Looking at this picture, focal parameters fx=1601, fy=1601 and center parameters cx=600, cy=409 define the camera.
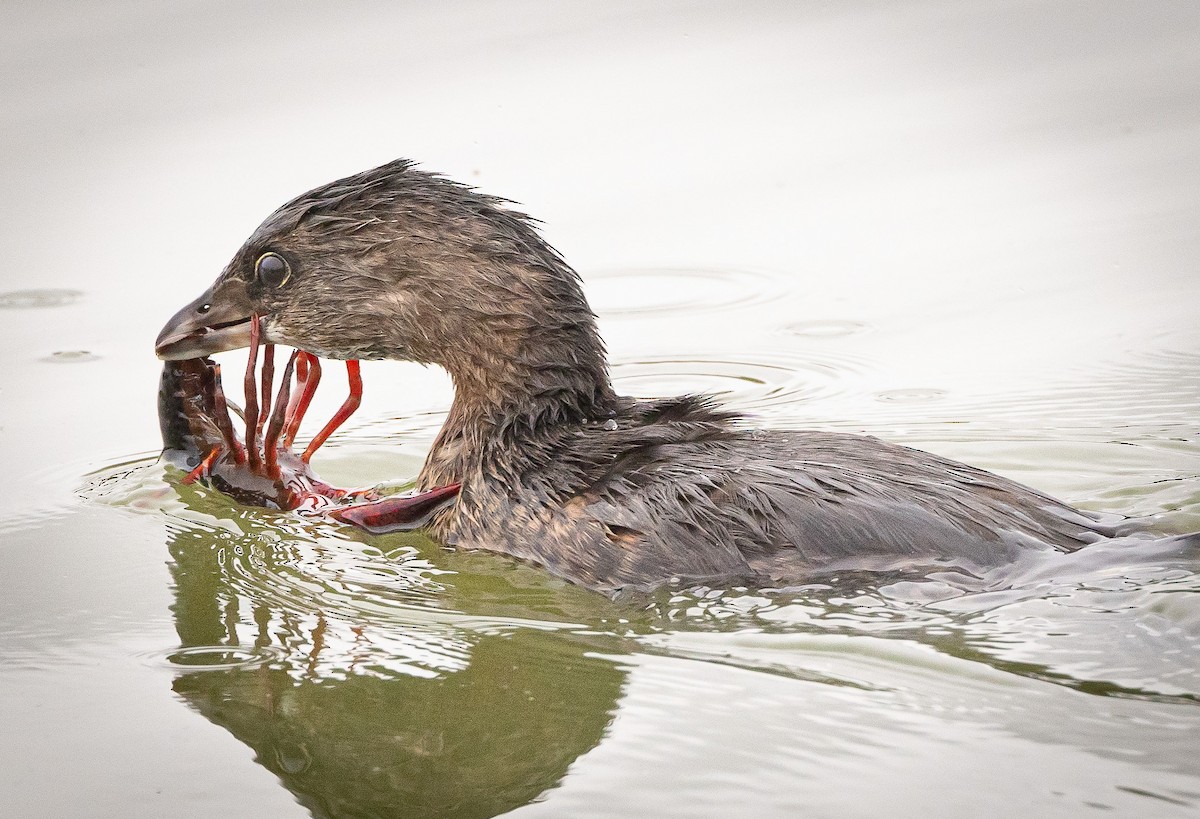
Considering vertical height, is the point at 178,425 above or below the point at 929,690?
above

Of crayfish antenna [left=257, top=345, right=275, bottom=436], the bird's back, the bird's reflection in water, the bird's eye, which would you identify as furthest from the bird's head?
the bird's reflection in water

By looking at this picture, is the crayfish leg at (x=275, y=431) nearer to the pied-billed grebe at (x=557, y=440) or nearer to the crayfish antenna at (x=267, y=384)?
the crayfish antenna at (x=267, y=384)

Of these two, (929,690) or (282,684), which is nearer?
(929,690)

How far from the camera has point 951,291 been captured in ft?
30.4

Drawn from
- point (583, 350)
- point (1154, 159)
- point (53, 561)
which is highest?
point (1154, 159)

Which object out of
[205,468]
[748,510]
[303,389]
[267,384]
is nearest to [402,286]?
[267,384]

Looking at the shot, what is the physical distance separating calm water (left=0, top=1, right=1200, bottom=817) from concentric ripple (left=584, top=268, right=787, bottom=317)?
0.04m

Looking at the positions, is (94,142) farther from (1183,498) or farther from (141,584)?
(1183,498)

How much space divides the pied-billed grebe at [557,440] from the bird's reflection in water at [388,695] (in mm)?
Answer: 460

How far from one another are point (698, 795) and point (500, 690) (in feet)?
3.30

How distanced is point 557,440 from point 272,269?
4.76 ft

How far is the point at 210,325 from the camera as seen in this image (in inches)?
266

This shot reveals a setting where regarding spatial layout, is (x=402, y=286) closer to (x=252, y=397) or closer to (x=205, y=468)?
(x=252, y=397)

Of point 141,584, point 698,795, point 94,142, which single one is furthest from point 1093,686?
point 94,142
